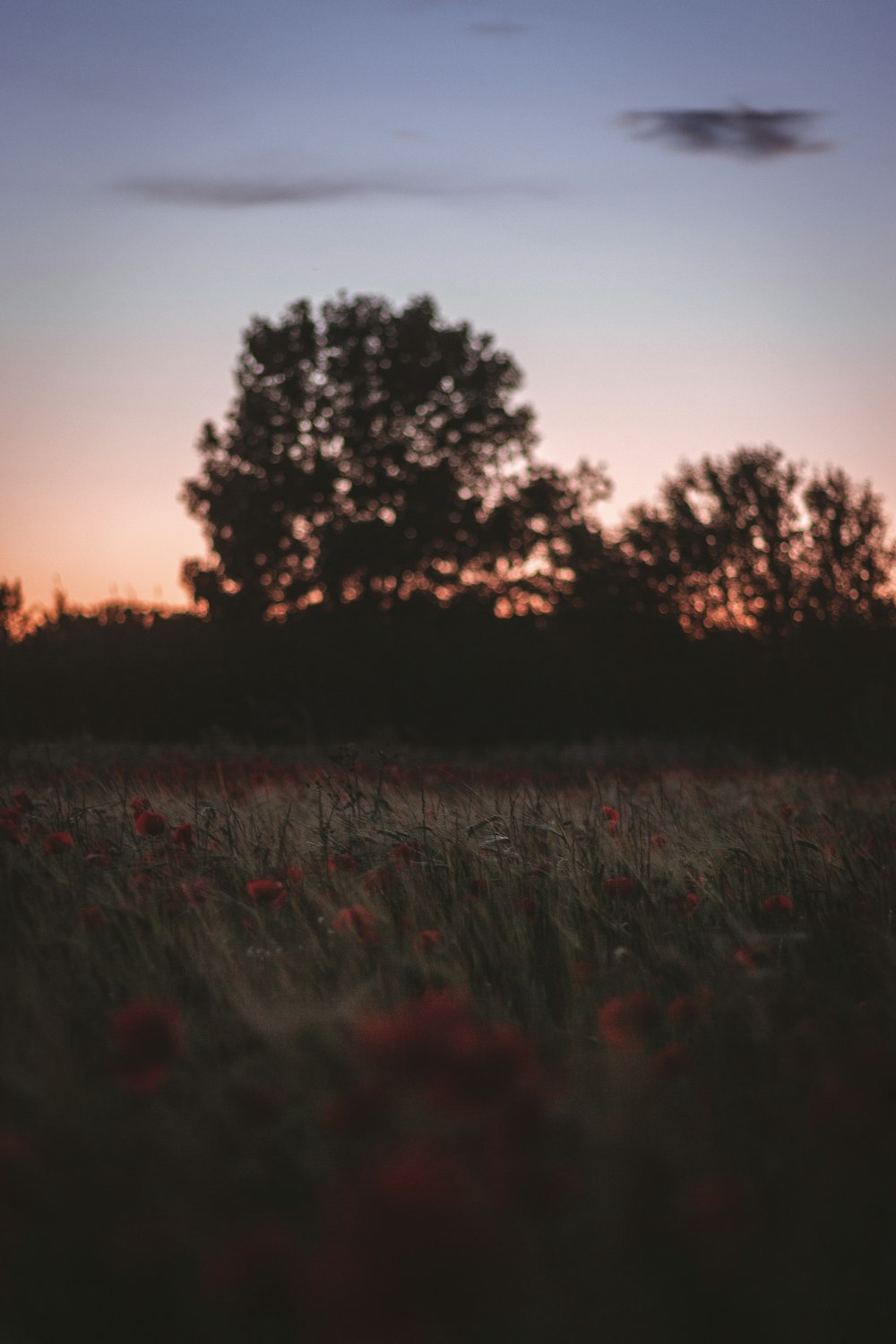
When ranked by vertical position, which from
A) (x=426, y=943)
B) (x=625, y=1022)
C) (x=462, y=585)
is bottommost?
(x=426, y=943)

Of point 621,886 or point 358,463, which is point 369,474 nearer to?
point 358,463

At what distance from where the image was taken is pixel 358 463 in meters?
25.7

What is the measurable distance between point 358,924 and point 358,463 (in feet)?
78.7

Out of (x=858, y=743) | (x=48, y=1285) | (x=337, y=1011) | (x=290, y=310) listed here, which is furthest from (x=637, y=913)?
(x=290, y=310)

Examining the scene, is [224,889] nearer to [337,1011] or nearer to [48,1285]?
[337,1011]

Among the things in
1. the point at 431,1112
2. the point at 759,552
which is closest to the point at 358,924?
the point at 431,1112

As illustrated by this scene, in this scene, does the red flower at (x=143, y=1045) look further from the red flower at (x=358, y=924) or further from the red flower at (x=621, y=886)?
the red flower at (x=621, y=886)

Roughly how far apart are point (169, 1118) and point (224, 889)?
1.81 m

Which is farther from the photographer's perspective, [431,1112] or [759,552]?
[759,552]

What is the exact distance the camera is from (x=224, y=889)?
335cm

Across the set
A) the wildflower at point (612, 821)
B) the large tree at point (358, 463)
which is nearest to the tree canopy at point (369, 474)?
the large tree at point (358, 463)

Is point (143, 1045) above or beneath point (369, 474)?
beneath

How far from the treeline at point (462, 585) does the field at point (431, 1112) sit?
48.2 ft

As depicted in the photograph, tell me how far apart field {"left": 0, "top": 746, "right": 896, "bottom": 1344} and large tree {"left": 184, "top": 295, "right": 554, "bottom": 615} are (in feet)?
70.1
